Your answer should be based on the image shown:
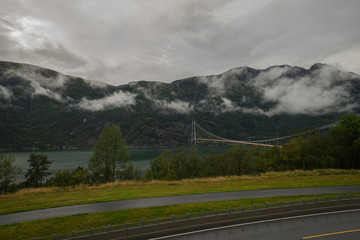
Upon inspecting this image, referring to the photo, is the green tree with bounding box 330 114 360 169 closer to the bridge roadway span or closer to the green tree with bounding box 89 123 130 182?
the bridge roadway span

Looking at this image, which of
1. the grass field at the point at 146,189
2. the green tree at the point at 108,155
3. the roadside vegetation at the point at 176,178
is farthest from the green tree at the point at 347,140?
the green tree at the point at 108,155

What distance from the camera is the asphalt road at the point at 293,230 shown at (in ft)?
44.0

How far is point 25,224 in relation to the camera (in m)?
15.6

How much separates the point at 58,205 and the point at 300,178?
32.1 m

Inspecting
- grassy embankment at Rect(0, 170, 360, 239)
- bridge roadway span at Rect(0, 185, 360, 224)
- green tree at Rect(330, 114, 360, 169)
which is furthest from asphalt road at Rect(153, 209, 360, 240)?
green tree at Rect(330, 114, 360, 169)

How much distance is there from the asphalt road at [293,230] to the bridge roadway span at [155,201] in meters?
5.80

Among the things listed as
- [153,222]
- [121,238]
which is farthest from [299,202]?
[121,238]

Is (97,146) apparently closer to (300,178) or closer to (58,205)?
(58,205)

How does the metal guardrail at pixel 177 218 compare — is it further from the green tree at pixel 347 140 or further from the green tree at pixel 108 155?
the green tree at pixel 347 140

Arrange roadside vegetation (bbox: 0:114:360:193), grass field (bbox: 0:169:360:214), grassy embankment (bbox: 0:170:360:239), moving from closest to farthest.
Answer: grassy embankment (bbox: 0:170:360:239)
grass field (bbox: 0:169:360:214)
roadside vegetation (bbox: 0:114:360:193)

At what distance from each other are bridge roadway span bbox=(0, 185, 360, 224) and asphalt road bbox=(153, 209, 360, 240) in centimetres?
580

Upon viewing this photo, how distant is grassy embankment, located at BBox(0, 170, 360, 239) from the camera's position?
15.2m

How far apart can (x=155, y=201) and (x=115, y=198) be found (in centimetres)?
474

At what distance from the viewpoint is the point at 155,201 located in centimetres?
2095
